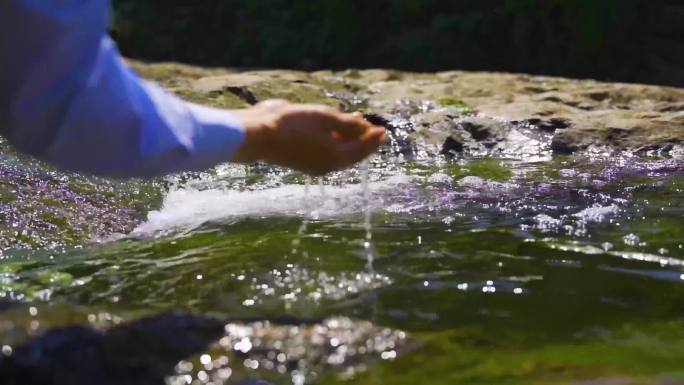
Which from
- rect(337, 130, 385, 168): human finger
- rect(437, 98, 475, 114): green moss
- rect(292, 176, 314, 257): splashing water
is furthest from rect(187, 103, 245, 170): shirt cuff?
rect(437, 98, 475, 114): green moss

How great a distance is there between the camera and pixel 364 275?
2260 mm

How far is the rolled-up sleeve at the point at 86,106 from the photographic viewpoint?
3.19 ft

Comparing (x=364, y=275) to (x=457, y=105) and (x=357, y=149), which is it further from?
(x=457, y=105)

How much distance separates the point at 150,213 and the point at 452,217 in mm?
1167

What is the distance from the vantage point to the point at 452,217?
314cm

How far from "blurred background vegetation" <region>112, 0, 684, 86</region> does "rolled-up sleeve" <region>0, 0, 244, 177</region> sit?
32.8 ft

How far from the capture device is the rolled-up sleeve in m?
0.97

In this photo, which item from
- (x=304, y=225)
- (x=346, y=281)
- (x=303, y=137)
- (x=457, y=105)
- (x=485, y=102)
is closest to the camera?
(x=303, y=137)

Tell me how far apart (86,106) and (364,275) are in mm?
1304

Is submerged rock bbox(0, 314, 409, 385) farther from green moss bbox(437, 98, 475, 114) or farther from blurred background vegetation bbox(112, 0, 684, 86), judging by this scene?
blurred background vegetation bbox(112, 0, 684, 86)

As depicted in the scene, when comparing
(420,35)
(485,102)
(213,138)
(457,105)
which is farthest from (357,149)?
(420,35)

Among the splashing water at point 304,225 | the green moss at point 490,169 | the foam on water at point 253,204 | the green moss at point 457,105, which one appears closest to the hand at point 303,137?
the splashing water at point 304,225

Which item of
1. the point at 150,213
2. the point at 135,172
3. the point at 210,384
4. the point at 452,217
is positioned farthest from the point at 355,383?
the point at 150,213

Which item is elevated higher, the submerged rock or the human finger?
the human finger
